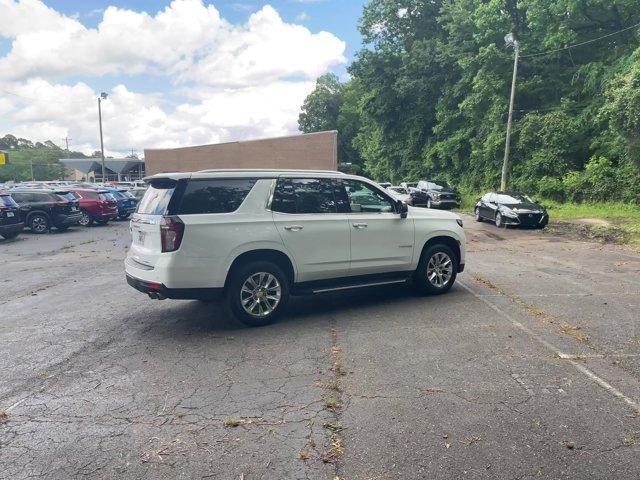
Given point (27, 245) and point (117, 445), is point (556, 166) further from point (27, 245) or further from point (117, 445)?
point (117, 445)

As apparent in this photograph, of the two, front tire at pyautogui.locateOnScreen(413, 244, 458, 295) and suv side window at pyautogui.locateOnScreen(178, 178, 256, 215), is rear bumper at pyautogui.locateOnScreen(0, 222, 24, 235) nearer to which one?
suv side window at pyautogui.locateOnScreen(178, 178, 256, 215)

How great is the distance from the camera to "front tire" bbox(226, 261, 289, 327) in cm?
564

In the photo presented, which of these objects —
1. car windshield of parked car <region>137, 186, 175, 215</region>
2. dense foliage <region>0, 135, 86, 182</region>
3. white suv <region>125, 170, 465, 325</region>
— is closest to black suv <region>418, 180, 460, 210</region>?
white suv <region>125, 170, 465, 325</region>

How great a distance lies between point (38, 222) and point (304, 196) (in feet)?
52.0

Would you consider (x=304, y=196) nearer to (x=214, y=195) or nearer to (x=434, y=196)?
(x=214, y=195)

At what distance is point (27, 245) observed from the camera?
1468 centimetres

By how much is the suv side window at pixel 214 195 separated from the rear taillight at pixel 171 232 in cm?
17

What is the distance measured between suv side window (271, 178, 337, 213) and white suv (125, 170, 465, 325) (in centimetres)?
1

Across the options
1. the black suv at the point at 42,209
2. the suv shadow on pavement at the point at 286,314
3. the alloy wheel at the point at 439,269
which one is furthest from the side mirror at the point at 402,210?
Result: the black suv at the point at 42,209

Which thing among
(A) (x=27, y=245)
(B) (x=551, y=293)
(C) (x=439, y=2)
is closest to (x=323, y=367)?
(B) (x=551, y=293)

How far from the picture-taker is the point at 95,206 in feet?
67.1

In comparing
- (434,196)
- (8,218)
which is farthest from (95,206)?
(434,196)

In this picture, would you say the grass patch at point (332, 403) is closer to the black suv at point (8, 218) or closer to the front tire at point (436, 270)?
the front tire at point (436, 270)

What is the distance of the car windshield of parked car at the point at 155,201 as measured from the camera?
5.50 m
